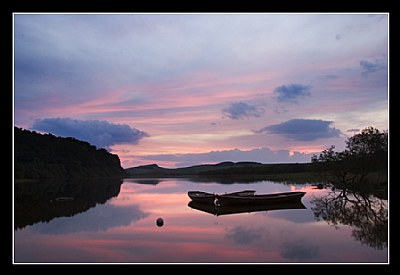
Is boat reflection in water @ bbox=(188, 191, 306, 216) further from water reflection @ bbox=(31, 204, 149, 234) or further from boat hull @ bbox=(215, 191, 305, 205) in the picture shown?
water reflection @ bbox=(31, 204, 149, 234)

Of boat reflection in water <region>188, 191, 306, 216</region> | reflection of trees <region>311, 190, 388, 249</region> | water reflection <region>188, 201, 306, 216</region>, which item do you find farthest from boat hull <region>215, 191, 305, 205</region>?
reflection of trees <region>311, 190, 388, 249</region>

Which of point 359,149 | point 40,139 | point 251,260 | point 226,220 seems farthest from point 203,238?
point 40,139

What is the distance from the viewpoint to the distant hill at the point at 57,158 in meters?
134

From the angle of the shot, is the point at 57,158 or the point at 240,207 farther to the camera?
the point at 57,158

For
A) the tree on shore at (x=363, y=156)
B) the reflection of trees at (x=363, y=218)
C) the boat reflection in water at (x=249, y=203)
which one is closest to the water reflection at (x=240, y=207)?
the boat reflection in water at (x=249, y=203)

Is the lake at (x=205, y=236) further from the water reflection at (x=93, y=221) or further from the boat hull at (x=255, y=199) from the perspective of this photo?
the boat hull at (x=255, y=199)

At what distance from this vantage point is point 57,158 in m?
157

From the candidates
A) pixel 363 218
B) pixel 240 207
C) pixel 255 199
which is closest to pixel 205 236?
pixel 363 218

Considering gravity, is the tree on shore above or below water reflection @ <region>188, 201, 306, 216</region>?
above

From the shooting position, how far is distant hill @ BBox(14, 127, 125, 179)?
134 m

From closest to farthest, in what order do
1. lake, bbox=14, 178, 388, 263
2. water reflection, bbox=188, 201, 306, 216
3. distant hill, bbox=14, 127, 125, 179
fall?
1. lake, bbox=14, 178, 388, 263
2. water reflection, bbox=188, 201, 306, 216
3. distant hill, bbox=14, 127, 125, 179

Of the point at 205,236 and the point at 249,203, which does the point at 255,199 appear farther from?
the point at 205,236

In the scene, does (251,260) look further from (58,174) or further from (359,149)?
(58,174)
